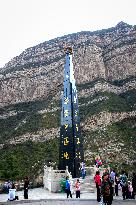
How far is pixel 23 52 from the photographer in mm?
120438

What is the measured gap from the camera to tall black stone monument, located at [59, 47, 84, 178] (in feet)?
87.6

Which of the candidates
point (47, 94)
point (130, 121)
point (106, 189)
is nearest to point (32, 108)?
point (47, 94)

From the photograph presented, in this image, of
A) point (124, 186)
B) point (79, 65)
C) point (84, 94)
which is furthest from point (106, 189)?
point (79, 65)

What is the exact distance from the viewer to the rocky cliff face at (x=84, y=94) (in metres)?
60.1

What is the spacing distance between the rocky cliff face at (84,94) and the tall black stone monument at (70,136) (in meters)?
25.0

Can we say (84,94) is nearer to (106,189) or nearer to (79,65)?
(79,65)

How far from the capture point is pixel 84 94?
79.1m

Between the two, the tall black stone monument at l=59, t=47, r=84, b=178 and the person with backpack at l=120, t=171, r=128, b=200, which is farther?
the tall black stone monument at l=59, t=47, r=84, b=178

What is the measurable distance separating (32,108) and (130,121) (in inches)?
1062

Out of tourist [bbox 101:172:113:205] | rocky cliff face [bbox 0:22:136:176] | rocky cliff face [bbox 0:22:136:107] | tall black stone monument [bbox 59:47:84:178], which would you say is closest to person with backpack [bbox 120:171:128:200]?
tourist [bbox 101:172:113:205]

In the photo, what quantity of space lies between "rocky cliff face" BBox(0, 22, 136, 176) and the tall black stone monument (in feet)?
82.1

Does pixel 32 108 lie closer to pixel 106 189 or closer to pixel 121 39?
pixel 121 39

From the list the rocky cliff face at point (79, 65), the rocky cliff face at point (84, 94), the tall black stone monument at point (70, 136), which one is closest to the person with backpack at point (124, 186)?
the tall black stone monument at point (70, 136)

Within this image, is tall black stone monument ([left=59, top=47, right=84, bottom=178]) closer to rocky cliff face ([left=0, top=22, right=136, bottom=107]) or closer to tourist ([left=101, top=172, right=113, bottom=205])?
tourist ([left=101, top=172, right=113, bottom=205])
